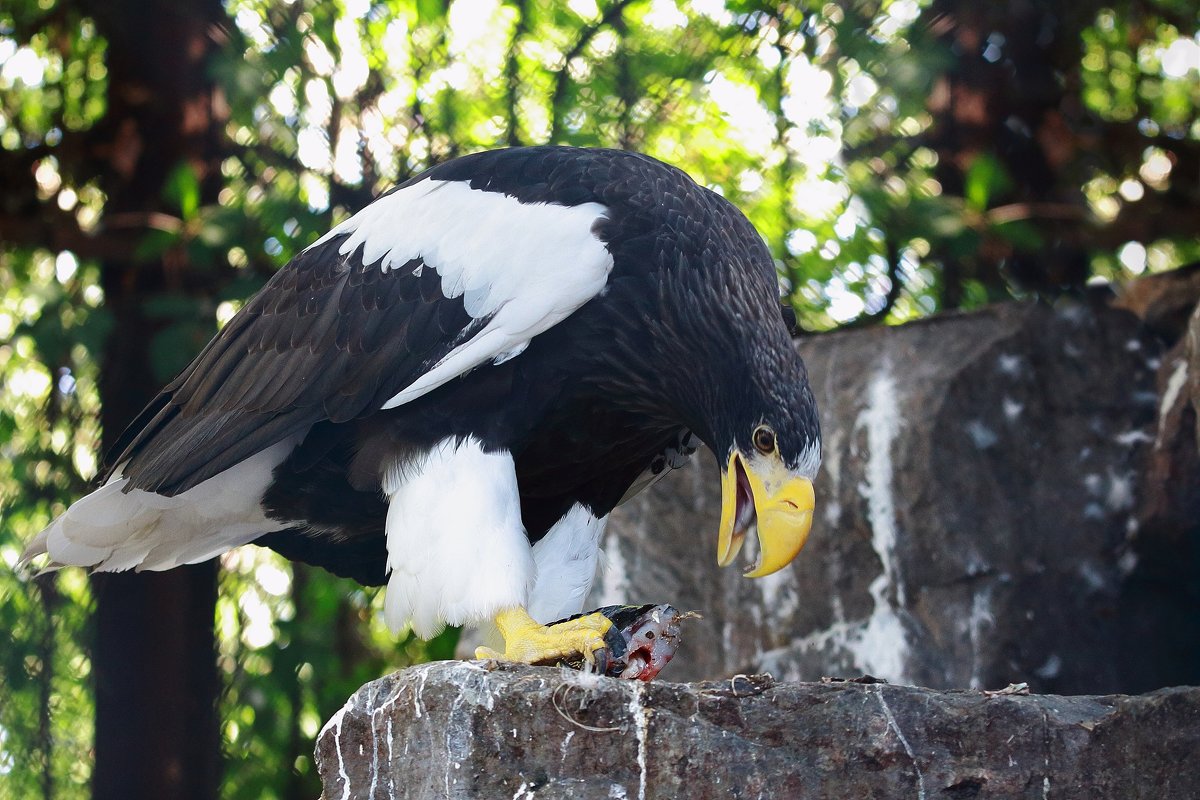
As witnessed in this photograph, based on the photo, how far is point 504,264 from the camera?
280 cm

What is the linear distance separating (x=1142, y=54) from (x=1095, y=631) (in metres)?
2.66

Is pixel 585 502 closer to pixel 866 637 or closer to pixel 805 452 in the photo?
pixel 805 452

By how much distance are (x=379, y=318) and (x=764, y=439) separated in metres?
0.93

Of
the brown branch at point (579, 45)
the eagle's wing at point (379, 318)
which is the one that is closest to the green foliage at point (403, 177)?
the brown branch at point (579, 45)

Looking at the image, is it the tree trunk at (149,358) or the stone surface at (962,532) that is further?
the tree trunk at (149,358)

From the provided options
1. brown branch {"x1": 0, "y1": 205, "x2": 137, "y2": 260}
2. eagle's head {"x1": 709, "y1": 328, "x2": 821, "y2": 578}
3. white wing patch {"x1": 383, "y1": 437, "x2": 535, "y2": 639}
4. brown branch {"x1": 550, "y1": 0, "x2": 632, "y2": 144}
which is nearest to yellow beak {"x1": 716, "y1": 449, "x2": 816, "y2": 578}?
eagle's head {"x1": 709, "y1": 328, "x2": 821, "y2": 578}

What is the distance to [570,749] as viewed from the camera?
2143mm

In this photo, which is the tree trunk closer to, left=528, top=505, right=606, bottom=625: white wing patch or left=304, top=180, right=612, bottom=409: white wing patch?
left=528, top=505, right=606, bottom=625: white wing patch

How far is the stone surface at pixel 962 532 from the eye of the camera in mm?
4086

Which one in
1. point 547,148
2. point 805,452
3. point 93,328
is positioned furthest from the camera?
point 93,328

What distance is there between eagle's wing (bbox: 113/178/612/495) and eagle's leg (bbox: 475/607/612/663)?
21.7 inches

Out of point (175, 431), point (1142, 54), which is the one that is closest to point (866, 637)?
point (175, 431)

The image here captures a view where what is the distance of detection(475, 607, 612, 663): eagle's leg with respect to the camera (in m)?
2.50

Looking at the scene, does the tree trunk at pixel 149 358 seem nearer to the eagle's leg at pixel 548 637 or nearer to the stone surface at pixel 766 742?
the eagle's leg at pixel 548 637
